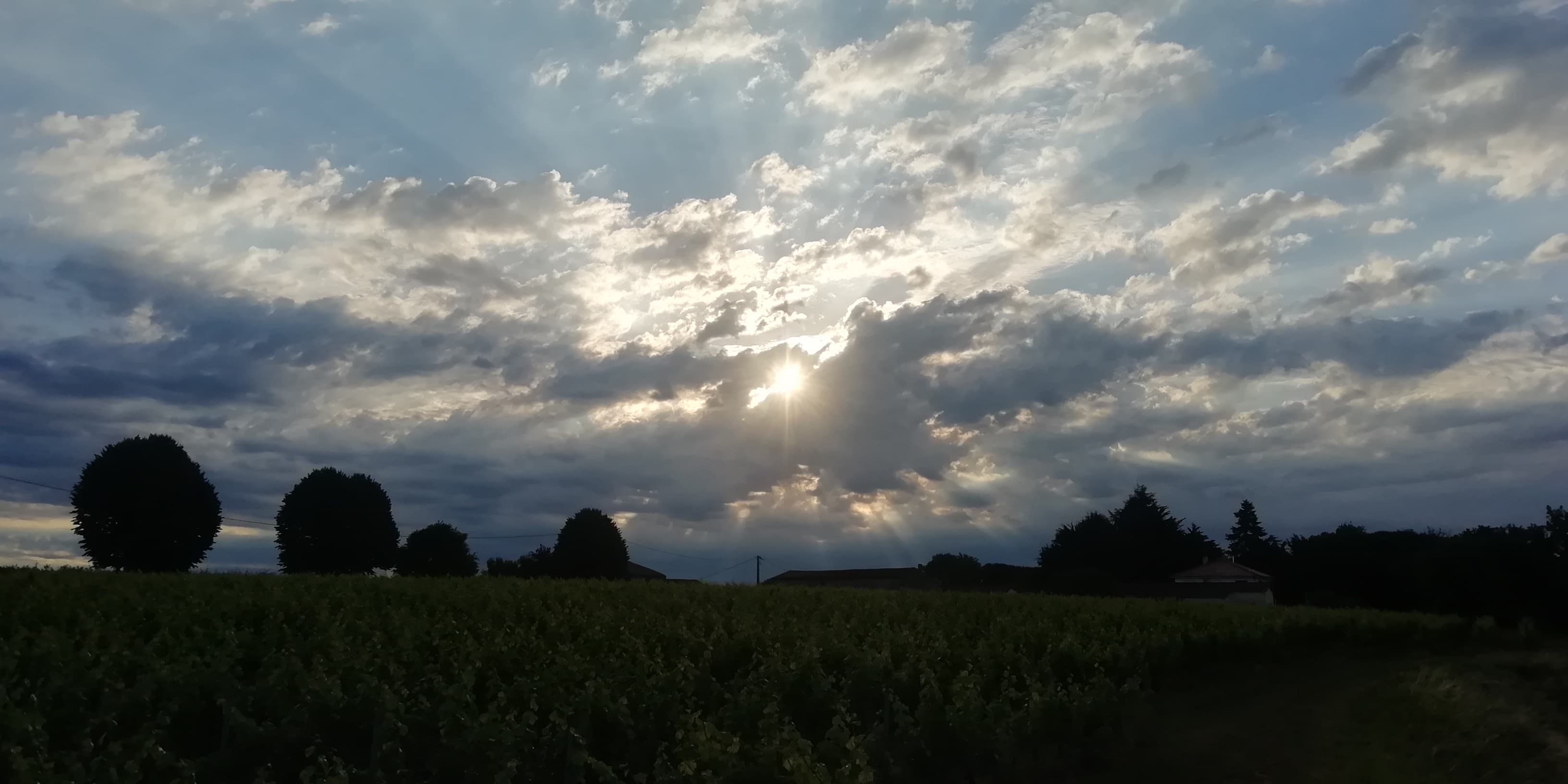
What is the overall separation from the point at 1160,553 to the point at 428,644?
292ft

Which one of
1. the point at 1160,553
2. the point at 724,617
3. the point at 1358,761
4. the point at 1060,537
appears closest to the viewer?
the point at 1358,761

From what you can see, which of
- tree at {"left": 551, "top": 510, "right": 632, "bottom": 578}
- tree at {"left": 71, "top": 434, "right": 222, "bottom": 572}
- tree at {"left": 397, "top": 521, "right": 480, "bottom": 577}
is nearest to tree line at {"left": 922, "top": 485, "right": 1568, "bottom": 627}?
tree at {"left": 551, "top": 510, "right": 632, "bottom": 578}

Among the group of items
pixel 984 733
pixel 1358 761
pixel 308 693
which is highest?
pixel 308 693

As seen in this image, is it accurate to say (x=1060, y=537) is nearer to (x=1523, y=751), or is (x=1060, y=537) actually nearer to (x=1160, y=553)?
(x=1160, y=553)

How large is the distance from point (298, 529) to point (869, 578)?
131 feet

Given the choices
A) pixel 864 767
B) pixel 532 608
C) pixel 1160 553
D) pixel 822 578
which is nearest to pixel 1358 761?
pixel 864 767

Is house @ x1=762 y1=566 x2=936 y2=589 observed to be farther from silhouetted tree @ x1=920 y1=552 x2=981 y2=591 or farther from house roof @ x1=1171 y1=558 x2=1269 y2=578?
house roof @ x1=1171 y1=558 x2=1269 y2=578

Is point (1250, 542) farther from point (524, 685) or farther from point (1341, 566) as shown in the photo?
point (524, 685)

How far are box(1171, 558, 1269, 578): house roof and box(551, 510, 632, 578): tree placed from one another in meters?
46.4

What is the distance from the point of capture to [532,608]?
2398 cm

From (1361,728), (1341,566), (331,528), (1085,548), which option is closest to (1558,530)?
(1341,566)

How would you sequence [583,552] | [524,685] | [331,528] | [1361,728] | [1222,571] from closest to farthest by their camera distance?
[524,685] < [1361,728] < [331,528] < [583,552] < [1222,571]

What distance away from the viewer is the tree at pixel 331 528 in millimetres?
64875

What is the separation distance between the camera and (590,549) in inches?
2992
